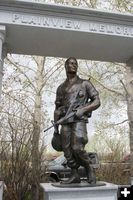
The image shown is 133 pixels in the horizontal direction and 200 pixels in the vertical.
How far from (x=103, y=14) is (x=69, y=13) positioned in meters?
0.64

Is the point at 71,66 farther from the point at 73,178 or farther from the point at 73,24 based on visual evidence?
the point at 73,178

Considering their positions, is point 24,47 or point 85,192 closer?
point 85,192

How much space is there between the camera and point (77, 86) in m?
4.34

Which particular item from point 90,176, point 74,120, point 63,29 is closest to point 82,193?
point 90,176

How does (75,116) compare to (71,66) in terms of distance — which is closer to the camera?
(75,116)

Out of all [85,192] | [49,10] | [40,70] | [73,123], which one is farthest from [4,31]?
[40,70]

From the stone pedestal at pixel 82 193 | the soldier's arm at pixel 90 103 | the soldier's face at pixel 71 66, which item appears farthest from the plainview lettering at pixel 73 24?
the stone pedestal at pixel 82 193

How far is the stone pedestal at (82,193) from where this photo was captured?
3.55 metres

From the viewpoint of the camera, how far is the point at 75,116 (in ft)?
13.3

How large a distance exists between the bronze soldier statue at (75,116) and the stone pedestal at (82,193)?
22 cm

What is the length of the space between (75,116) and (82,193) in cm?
110

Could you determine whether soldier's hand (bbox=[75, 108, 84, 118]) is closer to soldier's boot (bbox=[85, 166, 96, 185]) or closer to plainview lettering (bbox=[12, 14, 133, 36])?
soldier's boot (bbox=[85, 166, 96, 185])

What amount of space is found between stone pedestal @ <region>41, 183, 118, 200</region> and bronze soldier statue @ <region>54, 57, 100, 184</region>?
22 cm

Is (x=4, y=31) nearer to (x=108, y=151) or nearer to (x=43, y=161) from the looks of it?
(x=43, y=161)
